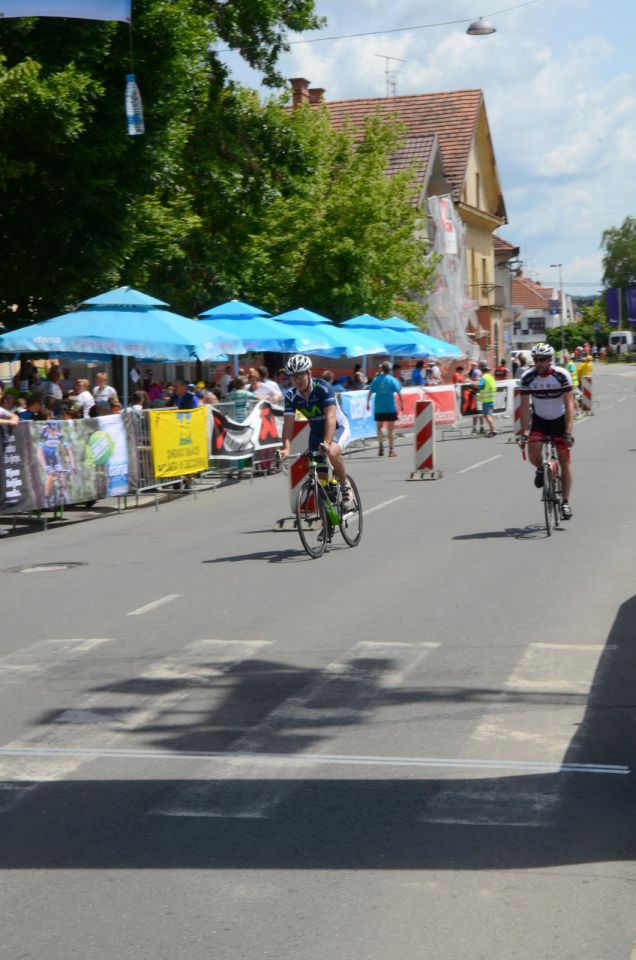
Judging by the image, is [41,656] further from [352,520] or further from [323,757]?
[352,520]

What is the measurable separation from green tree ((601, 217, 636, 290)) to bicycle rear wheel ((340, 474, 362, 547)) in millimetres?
135296

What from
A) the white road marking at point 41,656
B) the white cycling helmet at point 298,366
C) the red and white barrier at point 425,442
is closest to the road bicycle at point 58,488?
the white cycling helmet at point 298,366

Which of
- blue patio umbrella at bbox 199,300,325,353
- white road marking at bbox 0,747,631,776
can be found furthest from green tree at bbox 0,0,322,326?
white road marking at bbox 0,747,631,776

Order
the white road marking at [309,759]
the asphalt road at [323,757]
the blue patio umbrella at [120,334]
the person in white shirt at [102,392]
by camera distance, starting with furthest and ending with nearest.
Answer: the person in white shirt at [102,392] → the blue patio umbrella at [120,334] → the white road marking at [309,759] → the asphalt road at [323,757]

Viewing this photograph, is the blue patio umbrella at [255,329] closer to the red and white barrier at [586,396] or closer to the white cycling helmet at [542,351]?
the white cycling helmet at [542,351]

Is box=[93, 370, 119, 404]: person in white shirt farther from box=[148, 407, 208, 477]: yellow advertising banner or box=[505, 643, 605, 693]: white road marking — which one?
box=[505, 643, 605, 693]: white road marking

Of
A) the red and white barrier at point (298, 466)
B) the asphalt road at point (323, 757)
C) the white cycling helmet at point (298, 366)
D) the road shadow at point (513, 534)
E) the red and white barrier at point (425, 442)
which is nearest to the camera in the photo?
the asphalt road at point (323, 757)

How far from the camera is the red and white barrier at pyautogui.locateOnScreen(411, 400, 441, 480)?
68.4ft

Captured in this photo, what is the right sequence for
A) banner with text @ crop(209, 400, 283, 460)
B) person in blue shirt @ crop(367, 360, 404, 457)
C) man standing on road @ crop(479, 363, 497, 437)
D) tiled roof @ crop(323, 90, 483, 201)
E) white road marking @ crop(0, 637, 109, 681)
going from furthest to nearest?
tiled roof @ crop(323, 90, 483, 201)
man standing on road @ crop(479, 363, 497, 437)
person in blue shirt @ crop(367, 360, 404, 457)
banner with text @ crop(209, 400, 283, 460)
white road marking @ crop(0, 637, 109, 681)

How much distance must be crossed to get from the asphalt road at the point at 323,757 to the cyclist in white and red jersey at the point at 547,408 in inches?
64.5

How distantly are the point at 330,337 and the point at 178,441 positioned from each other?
451 inches

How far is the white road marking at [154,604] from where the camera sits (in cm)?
1032

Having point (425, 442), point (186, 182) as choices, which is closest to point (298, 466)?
point (425, 442)

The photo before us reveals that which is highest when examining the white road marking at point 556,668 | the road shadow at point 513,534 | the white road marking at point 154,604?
the white road marking at point 154,604
